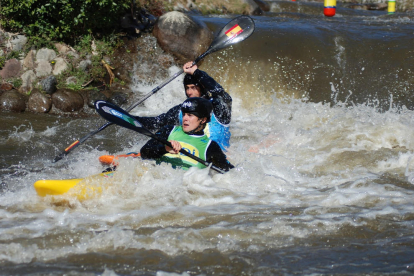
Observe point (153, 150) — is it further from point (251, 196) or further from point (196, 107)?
point (251, 196)

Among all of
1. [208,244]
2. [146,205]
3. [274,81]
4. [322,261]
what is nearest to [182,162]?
[146,205]

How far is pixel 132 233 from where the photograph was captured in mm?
3262

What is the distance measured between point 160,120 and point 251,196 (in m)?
1.38

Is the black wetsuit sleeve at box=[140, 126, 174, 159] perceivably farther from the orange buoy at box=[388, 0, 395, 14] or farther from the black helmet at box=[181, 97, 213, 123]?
the orange buoy at box=[388, 0, 395, 14]

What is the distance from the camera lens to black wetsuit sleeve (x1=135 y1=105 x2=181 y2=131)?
15.9ft

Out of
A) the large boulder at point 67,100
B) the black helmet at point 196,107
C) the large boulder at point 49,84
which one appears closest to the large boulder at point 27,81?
the large boulder at point 49,84

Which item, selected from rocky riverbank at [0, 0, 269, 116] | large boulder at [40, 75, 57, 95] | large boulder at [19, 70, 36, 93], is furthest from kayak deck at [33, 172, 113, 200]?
large boulder at [19, 70, 36, 93]

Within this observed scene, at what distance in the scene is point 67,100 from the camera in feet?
25.6

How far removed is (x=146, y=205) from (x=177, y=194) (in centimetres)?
33

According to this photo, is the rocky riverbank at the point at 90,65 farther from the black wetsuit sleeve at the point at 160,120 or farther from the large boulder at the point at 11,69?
the black wetsuit sleeve at the point at 160,120

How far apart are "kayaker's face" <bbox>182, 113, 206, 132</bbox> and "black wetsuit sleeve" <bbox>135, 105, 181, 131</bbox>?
663mm

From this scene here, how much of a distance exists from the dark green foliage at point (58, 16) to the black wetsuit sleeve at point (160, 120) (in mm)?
4063

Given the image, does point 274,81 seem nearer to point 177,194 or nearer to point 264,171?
point 264,171

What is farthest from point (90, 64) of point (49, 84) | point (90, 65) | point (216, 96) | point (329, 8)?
point (329, 8)
